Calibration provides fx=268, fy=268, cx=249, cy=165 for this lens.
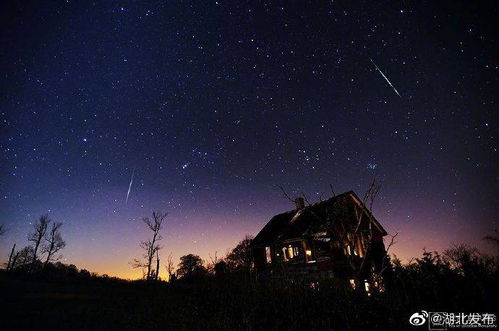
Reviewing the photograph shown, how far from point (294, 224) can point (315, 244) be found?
3603mm

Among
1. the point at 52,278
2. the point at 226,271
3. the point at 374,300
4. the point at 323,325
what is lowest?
the point at 323,325

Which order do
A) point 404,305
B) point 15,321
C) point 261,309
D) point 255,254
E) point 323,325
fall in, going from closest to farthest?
point 404,305, point 323,325, point 261,309, point 15,321, point 255,254

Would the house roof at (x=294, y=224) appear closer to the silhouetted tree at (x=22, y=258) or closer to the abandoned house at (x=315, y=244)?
the abandoned house at (x=315, y=244)

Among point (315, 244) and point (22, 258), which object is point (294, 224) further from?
point (22, 258)

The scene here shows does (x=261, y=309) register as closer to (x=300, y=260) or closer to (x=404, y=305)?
(x=404, y=305)

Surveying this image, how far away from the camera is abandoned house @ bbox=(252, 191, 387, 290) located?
75.2ft

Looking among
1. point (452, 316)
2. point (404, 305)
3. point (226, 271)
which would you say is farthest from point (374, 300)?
point (226, 271)

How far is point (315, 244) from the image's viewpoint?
80.2 ft

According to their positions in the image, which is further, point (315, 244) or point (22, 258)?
point (22, 258)

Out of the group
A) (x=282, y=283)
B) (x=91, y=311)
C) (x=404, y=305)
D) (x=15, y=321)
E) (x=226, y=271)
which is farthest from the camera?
(x=91, y=311)

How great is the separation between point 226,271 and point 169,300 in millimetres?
3939

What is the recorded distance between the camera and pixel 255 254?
2991 cm

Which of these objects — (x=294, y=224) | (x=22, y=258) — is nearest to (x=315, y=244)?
(x=294, y=224)

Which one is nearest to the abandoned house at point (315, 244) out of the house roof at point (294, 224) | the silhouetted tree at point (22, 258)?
the house roof at point (294, 224)
